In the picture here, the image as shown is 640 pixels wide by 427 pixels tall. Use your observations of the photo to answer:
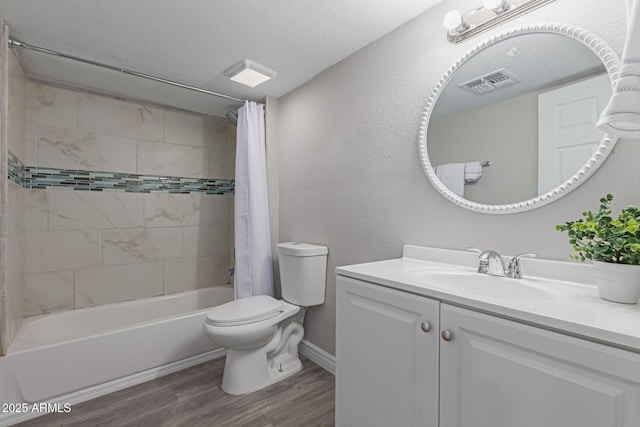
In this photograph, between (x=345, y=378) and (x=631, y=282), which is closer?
(x=631, y=282)

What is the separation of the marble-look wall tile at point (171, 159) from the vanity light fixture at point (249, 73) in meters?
1.07

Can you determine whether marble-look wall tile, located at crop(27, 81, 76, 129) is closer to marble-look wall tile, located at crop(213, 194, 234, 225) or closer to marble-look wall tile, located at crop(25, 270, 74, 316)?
marble-look wall tile, located at crop(25, 270, 74, 316)

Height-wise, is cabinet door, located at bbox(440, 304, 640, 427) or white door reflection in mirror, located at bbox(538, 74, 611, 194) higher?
white door reflection in mirror, located at bbox(538, 74, 611, 194)

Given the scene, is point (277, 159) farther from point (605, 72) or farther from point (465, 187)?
point (605, 72)

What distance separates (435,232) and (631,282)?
2.38 feet

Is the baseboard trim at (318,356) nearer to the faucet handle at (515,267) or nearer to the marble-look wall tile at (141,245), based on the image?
the faucet handle at (515,267)

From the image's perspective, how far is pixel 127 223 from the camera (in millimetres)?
2592

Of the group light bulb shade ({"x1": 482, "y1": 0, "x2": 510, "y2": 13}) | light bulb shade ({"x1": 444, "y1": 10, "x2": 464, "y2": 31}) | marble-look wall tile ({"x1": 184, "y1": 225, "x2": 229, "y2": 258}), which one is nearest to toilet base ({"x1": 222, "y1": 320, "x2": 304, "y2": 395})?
marble-look wall tile ({"x1": 184, "y1": 225, "x2": 229, "y2": 258})

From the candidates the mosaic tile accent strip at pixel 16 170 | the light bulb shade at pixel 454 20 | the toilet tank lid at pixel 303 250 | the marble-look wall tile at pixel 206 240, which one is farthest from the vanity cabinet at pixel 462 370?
the marble-look wall tile at pixel 206 240

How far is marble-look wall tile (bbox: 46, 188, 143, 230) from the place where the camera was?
7.52 feet

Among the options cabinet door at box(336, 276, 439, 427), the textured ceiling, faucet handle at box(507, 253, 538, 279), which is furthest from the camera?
the textured ceiling

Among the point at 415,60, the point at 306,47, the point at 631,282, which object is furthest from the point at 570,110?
the point at 306,47

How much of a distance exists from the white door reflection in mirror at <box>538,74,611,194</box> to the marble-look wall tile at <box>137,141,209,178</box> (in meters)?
2.80

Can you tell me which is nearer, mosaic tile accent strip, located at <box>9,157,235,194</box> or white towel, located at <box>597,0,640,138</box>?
white towel, located at <box>597,0,640,138</box>
